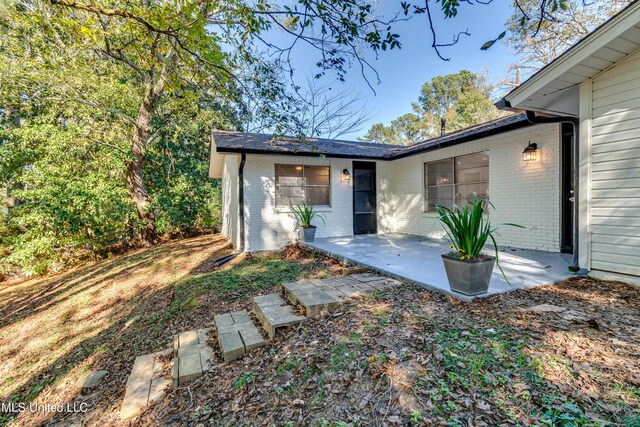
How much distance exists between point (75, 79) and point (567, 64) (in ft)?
36.3

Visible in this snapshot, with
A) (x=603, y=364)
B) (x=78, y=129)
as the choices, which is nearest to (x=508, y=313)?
(x=603, y=364)

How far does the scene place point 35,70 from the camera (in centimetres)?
750

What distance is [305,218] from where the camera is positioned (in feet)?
23.8

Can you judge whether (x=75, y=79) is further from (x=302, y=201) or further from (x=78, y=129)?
(x=302, y=201)

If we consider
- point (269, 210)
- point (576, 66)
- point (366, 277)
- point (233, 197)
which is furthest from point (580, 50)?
point (233, 197)

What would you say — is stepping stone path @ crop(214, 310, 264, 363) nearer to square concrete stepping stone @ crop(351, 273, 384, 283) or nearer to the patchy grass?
the patchy grass

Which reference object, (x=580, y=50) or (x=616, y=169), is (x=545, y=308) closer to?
(x=616, y=169)

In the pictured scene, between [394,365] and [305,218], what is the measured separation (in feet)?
18.0

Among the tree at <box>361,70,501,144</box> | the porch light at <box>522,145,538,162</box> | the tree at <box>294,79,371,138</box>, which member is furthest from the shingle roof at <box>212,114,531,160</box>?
the tree at <box>361,70,501,144</box>

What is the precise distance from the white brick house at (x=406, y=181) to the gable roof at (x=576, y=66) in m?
1.01

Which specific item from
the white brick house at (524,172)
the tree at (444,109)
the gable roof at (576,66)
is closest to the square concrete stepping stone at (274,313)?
the white brick house at (524,172)

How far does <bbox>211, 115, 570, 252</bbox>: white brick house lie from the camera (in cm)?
522

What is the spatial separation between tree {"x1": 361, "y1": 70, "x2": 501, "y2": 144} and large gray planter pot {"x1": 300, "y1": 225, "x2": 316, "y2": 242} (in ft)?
58.4

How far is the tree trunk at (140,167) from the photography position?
9477 mm
